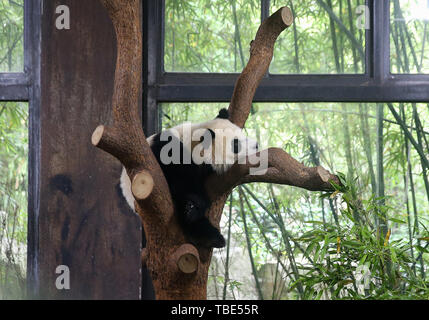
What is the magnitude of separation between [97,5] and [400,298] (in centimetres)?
174

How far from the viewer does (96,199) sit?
7.43ft

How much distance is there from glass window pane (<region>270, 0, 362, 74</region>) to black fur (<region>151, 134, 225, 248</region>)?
883 millimetres

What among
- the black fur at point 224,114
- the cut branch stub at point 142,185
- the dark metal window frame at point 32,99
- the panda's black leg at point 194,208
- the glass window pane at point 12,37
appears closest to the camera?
the cut branch stub at point 142,185

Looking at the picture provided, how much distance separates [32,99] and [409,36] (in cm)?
184

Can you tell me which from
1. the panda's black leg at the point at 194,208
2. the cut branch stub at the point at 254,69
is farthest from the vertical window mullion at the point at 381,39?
the panda's black leg at the point at 194,208

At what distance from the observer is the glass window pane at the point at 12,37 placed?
7.91 feet

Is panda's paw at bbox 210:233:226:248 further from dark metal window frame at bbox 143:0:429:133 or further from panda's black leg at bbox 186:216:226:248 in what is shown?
dark metal window frame at bbox 143:0:429:133

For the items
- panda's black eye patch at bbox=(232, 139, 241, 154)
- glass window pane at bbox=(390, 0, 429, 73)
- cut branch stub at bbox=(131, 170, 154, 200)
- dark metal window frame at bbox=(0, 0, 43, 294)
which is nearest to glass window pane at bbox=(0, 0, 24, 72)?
dark metal window frame at bbox=(0, 0, 43, 294)

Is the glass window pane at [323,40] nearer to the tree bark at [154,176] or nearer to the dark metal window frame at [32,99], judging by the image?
the tree bark at [154,176]

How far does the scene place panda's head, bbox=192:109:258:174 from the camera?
1.75 meters

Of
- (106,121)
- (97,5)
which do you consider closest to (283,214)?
(106,121)

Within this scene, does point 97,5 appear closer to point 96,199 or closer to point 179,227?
point 96,199

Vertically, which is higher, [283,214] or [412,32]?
[412,32]

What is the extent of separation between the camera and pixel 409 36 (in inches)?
96.0
